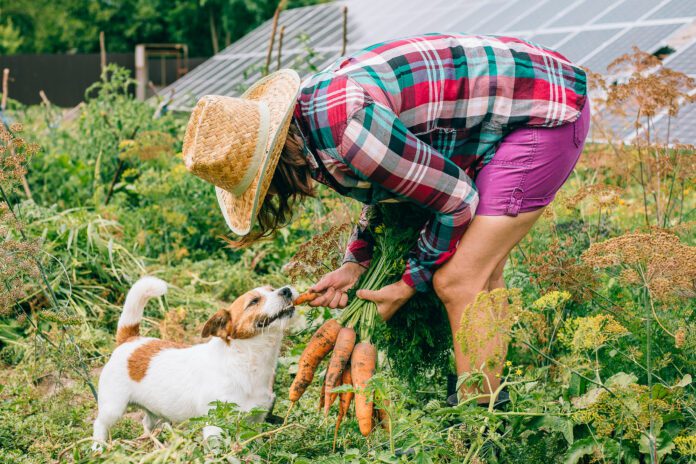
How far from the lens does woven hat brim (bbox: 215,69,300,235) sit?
246 centimetres

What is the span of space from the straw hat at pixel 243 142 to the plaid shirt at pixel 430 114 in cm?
10

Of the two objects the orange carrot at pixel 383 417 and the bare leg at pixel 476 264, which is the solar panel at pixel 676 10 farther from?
the orange carrot at pixel 383 417

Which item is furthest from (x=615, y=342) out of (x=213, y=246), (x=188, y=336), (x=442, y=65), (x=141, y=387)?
(x=213, y=246)

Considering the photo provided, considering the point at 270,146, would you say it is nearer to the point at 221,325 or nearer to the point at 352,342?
the point at 352,342

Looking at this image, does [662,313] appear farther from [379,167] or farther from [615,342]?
[379,167]

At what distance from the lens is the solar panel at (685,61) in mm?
5836

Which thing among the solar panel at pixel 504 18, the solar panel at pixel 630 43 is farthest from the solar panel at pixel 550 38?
the solar panel at pixel 630 43

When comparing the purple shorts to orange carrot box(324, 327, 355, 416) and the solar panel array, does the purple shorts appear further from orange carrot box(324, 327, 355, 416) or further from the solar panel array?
the solar panel array

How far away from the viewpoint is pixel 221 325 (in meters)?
3.21

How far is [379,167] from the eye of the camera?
7.89 ft

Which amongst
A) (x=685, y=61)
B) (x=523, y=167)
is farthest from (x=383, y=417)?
(x=685, y=61)

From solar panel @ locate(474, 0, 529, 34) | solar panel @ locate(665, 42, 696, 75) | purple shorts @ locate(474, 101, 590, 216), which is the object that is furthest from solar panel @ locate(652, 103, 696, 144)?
solar panel @ locate(474, 0, 529, 34)

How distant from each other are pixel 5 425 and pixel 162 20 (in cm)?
2974

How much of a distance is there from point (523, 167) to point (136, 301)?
5.89 ft
